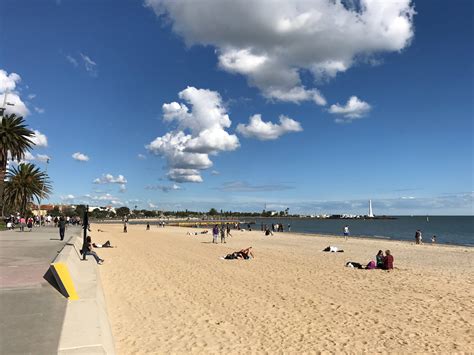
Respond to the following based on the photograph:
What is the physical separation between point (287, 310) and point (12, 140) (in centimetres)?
3775

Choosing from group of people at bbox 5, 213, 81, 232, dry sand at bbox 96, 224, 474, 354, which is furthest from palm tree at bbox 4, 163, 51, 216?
dry sand at bbox 96, 224, 474, 354

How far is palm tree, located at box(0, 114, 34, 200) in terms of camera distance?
3747 cm

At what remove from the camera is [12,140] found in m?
38.3

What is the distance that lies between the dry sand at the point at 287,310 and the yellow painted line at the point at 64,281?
1.16 metres

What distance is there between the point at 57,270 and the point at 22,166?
55691mm

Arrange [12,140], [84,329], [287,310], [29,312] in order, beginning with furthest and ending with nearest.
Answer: [12,140] < [287,310] < [29,312] < [84,329]

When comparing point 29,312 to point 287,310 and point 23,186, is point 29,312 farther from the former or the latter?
point 23,186

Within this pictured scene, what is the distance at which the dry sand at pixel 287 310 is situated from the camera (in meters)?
7.52

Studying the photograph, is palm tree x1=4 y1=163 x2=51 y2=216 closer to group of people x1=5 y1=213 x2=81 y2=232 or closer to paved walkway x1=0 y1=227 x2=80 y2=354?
group of people x1=5 y1=213 x2=81 y2=232

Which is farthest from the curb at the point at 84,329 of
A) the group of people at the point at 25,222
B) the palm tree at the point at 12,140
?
the palm tree at the point at 12,140

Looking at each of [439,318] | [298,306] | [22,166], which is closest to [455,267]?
[439,318]

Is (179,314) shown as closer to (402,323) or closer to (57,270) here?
(57,270)

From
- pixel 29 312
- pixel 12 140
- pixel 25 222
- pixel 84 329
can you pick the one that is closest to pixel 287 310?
pixel 84 329

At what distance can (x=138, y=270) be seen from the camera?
55.6ft
